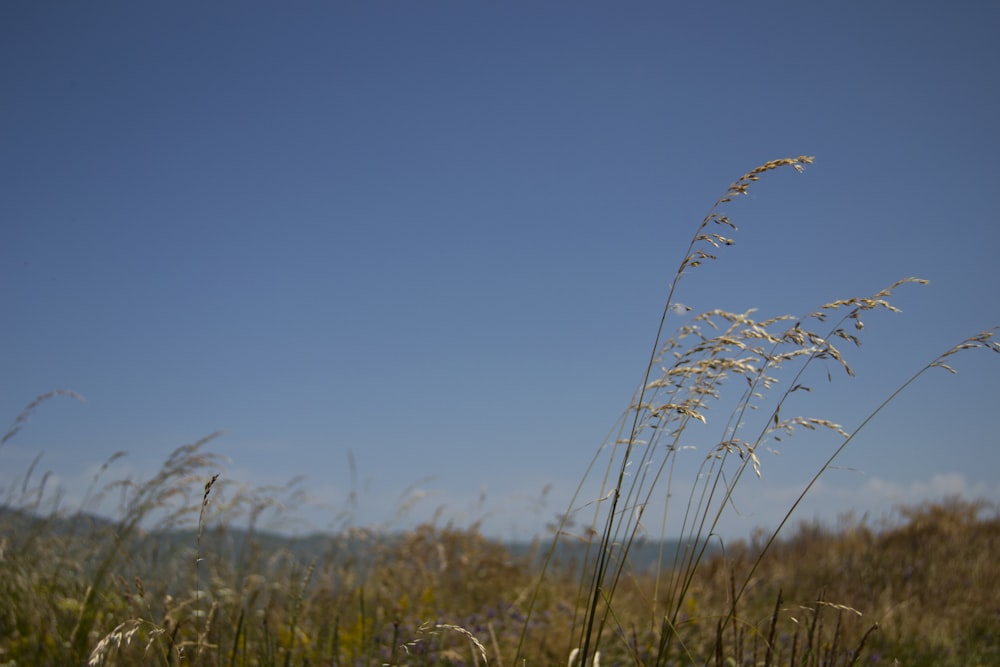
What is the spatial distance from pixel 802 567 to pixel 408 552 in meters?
5.77

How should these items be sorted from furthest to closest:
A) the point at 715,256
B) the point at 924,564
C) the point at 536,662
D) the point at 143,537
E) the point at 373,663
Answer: the point at 924,564 < the point at 143,537 < the point at 536,662 < the point at 373,663 < the point at 715,256

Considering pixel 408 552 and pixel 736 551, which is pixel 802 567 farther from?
pixel 408 552

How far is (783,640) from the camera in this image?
583cm

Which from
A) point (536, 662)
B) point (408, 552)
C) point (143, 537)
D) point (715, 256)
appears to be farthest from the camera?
point (408, 552)

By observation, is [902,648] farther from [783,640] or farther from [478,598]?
[478,598]

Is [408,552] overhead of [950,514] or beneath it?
beneath

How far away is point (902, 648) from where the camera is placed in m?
5.88

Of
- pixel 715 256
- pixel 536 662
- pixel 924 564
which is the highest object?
pixel 715 256

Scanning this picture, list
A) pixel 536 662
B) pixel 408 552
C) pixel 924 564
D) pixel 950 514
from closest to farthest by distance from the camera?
pixel 536 662
pixel 408 552
pixel 924 564
pixel 950 514

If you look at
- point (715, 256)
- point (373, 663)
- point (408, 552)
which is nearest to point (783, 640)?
point (408, 552)

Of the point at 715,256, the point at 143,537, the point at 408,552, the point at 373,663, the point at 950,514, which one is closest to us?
the point at 715,256

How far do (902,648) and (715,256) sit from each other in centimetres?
463

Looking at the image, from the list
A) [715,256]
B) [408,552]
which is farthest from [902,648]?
[715,256]

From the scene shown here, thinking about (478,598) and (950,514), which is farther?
(950,514)
